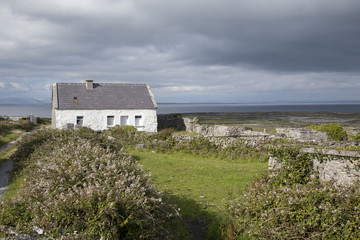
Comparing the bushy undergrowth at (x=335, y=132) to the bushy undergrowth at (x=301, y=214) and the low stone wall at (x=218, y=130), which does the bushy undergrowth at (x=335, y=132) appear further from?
the bushy undergrowth at (x=301, y=214)

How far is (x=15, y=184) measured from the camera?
1211 centimetres

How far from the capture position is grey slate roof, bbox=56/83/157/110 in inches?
1337

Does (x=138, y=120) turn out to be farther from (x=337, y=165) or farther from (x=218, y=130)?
(x=337, y=165)

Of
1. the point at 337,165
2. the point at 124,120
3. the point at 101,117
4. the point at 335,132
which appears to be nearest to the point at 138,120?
the point at 124,120

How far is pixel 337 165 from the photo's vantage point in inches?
341

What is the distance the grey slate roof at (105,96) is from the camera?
33969 mm

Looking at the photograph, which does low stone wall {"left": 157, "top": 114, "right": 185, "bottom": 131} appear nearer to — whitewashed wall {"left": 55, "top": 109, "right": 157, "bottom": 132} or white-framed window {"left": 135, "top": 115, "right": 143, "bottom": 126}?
whitewashed wall {"left": 55, "top": 109, "right": 157, "bottom": 132}

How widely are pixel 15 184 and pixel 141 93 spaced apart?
2656cm

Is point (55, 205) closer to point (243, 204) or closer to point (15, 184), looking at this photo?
point (243, 204)

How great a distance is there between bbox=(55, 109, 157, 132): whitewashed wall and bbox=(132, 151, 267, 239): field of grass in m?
16.6

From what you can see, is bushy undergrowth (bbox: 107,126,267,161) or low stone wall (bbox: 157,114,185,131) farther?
low stone wall (bbox: 157,114,185,131)

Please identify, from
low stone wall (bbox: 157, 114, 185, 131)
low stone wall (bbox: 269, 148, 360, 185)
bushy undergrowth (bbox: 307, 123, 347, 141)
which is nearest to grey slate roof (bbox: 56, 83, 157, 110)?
low stone wall (bbox: 157, 114, 185, 131)

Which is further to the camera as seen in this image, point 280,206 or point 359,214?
point 280,206

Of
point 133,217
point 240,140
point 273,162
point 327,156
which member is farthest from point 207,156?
point 133,217
